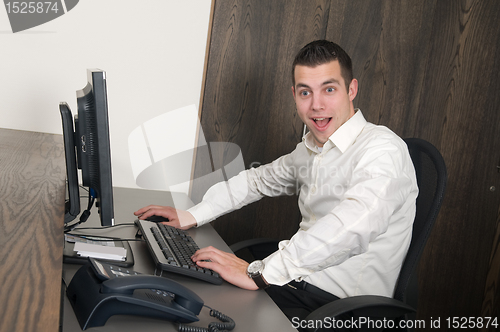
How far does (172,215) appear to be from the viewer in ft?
5.15

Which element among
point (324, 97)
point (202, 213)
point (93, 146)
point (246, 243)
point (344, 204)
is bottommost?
point (246, 243)

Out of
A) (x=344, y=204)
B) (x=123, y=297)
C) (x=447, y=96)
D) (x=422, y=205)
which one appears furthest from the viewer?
(x=447, y=96)

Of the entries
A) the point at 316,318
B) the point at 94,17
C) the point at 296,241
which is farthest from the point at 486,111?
the point at 94,17

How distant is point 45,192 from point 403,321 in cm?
107

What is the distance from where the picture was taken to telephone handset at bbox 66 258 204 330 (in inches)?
30.5

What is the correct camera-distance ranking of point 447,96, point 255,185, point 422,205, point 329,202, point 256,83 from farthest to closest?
point 447,96 < point 256,83 < point 255,185 < point 329,202 < point 422,205

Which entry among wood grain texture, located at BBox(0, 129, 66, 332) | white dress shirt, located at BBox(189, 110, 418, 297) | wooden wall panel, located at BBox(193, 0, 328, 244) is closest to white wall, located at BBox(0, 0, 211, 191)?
wooden wall panel, located at BBox(193, 0, 328, 244)

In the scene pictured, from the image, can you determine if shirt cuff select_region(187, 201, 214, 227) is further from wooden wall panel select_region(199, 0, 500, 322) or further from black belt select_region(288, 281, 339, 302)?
wooden wall panel select_region(199, 0, 500, 322)

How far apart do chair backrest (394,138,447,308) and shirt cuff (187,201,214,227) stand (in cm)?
70

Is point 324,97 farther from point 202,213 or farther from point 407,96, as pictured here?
point 407,96

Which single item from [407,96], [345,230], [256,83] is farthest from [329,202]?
[407,96]

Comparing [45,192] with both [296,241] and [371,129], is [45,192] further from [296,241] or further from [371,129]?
[371,129]

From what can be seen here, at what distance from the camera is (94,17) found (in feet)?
6.58

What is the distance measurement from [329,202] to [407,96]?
1.11m
